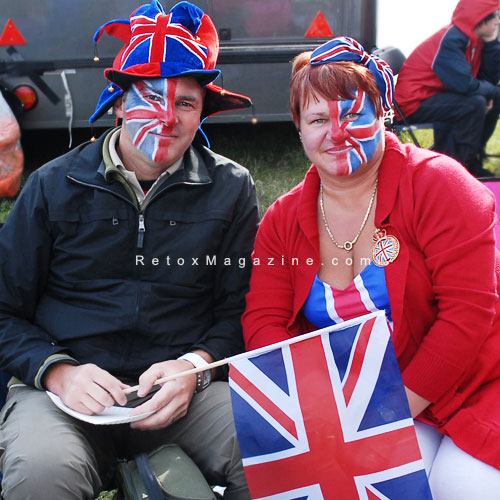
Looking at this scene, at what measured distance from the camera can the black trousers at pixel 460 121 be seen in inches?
217

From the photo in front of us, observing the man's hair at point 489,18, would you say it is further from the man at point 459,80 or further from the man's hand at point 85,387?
the man's hand at point 85,387

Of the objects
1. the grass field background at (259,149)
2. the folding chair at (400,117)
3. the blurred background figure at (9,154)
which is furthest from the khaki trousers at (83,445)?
the folding chair at (400,117)

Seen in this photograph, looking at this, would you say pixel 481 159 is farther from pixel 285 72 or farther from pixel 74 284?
pixel 74 284

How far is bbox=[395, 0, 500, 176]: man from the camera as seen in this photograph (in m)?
5.39

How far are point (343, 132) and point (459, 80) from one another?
11.7 feet

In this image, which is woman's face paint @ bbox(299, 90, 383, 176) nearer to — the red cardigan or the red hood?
the red cardigan

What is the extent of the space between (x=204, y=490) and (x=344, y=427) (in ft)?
1.44

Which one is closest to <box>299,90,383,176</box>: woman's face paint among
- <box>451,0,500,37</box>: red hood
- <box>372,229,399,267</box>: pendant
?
<box>372,229,399,267</box>: pendant

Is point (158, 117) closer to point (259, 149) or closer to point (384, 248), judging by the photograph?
point (384, 248)

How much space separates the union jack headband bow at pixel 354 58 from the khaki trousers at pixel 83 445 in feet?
3.61

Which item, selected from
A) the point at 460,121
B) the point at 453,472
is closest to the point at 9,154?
the point at 460,121

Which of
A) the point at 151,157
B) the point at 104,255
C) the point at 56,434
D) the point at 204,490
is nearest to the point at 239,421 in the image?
the point at 204,490

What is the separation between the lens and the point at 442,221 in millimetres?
2100

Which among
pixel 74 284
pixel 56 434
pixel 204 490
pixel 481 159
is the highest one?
pixel 74 284
